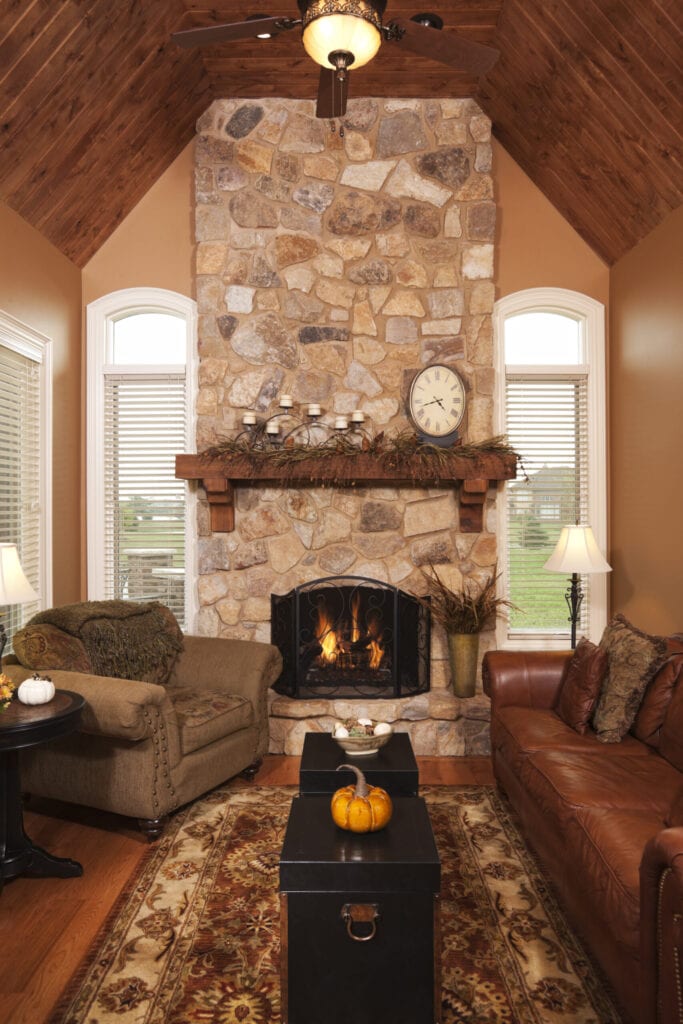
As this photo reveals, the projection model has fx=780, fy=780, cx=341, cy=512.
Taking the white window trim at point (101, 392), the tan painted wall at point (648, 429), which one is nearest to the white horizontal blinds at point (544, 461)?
the tan painted wall at point (648, 429)

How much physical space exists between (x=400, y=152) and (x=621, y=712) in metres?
3.73

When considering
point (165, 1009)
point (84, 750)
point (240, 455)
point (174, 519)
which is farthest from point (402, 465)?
point (165, 1009)

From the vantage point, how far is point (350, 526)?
505 cm

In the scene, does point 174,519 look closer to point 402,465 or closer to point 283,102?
point 402,465

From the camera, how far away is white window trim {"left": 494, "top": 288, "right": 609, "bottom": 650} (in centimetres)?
532

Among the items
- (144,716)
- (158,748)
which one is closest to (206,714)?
(158,748)

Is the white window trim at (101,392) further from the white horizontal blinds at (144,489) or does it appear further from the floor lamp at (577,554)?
the floor lamp at (577,554)

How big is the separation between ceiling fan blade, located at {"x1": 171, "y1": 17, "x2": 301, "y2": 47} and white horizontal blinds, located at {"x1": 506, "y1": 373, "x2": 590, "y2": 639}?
3076 millimetres

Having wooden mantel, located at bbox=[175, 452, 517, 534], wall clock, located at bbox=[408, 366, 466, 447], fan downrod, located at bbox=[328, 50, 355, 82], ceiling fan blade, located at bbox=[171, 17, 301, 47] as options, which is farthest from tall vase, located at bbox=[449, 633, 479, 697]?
ceiling fan blade, located at bbox=[171, 17, 301, 47]

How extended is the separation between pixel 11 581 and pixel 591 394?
3923 mm

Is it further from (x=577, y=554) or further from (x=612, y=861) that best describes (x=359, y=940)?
(x=577, y=554)

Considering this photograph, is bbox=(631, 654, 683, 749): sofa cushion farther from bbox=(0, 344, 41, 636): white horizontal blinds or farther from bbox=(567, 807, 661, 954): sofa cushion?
bbox=(0, 344, 41, 636): white horizontal blinds

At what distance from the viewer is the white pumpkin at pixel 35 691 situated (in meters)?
3.20

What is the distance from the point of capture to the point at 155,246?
5.34 meters
